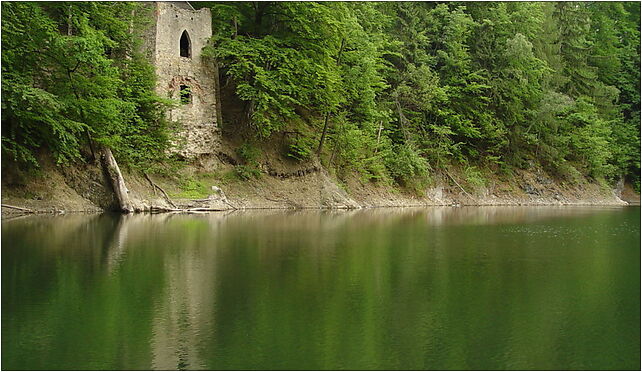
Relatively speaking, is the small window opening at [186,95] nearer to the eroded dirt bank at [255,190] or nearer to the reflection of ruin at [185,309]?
the eroded dirt bank at [255,190]

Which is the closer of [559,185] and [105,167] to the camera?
[105,167]

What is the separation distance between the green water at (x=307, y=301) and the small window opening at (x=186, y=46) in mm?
14261

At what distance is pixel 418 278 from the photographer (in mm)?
12969

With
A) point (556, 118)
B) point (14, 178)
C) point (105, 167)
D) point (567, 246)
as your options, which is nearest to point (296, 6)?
point (105, 167)

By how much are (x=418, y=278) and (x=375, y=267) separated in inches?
55.3

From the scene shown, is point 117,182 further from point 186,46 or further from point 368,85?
point 368,85

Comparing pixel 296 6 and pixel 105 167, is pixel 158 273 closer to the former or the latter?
pixel 105 167

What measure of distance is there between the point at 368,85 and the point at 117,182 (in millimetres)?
15133

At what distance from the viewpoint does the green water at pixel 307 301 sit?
→ 26.1 feet

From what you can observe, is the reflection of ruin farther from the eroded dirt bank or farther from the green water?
the eroded dirt bank

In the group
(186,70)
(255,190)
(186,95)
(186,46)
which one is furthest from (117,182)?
Answer: (186,46)

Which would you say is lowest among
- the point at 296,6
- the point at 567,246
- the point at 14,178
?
the point at 567,246

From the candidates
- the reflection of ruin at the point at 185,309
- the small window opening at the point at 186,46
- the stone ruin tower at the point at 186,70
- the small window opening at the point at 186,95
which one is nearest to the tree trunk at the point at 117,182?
the stone ruin tower at the point at 186,70

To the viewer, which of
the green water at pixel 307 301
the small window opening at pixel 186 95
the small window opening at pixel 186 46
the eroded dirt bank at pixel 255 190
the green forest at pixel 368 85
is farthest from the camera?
the small window opening at pixel 186 46
